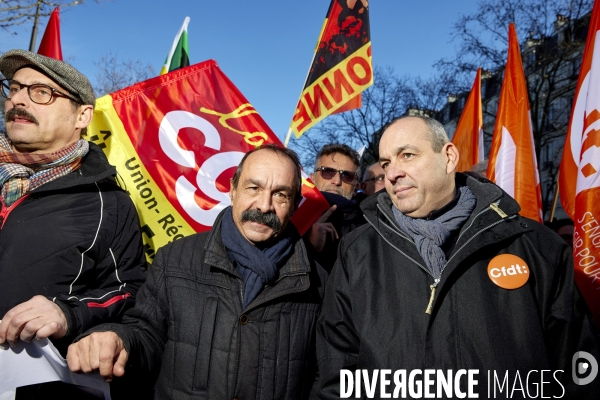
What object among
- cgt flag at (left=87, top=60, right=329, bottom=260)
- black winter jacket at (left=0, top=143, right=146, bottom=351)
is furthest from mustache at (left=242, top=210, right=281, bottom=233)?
cgt flag at (left=87, top=60, right=329, bottom=260)

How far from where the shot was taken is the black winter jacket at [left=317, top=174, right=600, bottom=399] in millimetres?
2221

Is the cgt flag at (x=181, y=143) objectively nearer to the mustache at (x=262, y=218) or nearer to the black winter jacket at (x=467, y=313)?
the mustache at (x=262, y=218)

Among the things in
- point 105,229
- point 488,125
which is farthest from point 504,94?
point 488,125

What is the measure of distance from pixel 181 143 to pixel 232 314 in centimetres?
167

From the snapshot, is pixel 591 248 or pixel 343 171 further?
pixel 343 171

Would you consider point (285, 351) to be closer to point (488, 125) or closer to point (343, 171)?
point (343, 171)

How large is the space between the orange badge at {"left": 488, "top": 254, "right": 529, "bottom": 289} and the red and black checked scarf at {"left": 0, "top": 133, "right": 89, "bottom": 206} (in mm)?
2111

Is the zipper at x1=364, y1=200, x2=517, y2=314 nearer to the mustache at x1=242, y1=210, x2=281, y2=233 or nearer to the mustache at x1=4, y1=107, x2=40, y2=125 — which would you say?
the mustache at x1=242, y1=210, x2=281, y2=233

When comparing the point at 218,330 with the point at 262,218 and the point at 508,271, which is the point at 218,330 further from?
the point at 508,271

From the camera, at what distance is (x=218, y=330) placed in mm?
2416

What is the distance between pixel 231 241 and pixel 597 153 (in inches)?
111

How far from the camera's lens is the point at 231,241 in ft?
8.52

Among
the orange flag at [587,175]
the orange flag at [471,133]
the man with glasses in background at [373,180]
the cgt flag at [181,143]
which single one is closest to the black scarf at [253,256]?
the cgt flag at [181,143]

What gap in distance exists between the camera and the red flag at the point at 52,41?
444 centimetres
